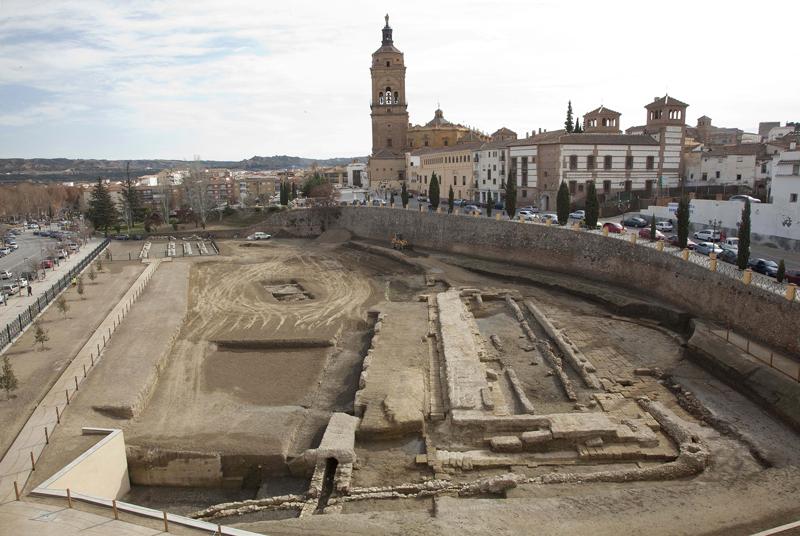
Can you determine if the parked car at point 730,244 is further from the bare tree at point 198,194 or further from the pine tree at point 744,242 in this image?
the bare tree at point 198,194

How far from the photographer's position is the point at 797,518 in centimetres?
1127

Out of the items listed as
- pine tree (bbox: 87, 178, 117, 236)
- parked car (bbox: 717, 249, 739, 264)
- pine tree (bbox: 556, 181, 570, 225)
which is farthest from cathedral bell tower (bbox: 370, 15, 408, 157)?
parked car (bbox: 717, 249, 739, 264)

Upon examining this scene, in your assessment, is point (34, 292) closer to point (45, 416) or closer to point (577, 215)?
point (45, 416)

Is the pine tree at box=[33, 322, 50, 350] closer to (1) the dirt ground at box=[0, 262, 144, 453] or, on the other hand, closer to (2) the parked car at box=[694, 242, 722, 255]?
(1) the dirt ground at box=[0, 262, 144, 453]

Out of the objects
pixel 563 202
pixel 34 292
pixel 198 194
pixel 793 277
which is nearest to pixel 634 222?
pixel 563 202

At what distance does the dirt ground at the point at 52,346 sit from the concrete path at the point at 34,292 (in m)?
1.45

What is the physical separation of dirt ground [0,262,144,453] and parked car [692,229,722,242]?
1230 inches

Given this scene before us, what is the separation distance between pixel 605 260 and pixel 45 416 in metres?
26.8

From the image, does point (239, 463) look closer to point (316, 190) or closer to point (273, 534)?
point (273, 534)

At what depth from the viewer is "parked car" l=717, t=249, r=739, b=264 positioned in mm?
25938

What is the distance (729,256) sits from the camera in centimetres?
2616

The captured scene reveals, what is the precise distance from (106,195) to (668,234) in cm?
5499

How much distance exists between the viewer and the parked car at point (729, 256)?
85.1 ft

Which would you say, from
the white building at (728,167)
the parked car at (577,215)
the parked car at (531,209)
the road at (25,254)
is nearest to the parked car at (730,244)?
the parked car at (577,215)
